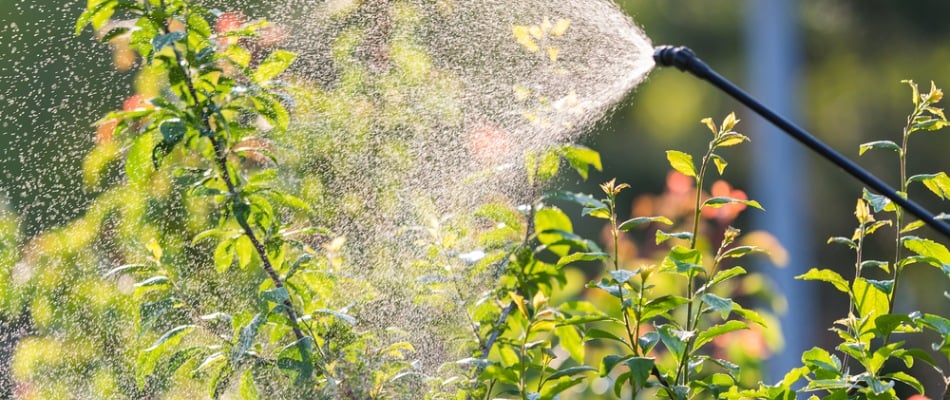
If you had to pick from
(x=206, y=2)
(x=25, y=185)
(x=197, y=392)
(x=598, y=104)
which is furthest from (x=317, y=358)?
(x=25, y=185)

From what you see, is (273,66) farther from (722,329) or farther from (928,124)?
(928,124)

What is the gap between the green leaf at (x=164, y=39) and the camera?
3.89 feet

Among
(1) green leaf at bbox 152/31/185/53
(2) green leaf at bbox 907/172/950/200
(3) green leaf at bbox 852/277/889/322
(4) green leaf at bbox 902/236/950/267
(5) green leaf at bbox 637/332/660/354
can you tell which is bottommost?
(5) green leaf at bbox 637/332/660/354

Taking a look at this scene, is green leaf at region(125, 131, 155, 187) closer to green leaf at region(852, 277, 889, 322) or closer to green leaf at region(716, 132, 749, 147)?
green leaf at region(716, 132, 749, 147)

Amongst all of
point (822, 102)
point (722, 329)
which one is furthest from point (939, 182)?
point (822, 102)

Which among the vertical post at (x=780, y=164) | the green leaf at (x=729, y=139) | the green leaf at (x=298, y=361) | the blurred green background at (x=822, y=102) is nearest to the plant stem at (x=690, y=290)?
the green leaf at (x=729, y=139)

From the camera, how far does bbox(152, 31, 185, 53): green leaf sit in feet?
3.89

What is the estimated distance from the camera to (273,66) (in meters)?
1.32

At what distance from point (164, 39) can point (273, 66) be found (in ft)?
0.53

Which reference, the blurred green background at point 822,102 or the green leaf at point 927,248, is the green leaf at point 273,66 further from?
the blurred green background at point 822,102

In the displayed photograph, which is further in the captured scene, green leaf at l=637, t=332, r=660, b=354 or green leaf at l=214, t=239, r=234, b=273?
green leaf at l=214, t=239, r=234, b=273

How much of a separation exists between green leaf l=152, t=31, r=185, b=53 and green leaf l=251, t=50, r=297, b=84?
0.13 m

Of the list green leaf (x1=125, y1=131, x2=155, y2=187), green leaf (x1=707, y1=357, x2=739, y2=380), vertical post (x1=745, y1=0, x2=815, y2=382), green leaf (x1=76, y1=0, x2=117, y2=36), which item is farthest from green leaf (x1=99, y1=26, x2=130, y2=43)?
vertical post (x1=745, y1=0, x2=815, y2=382)

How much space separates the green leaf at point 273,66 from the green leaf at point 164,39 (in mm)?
132
